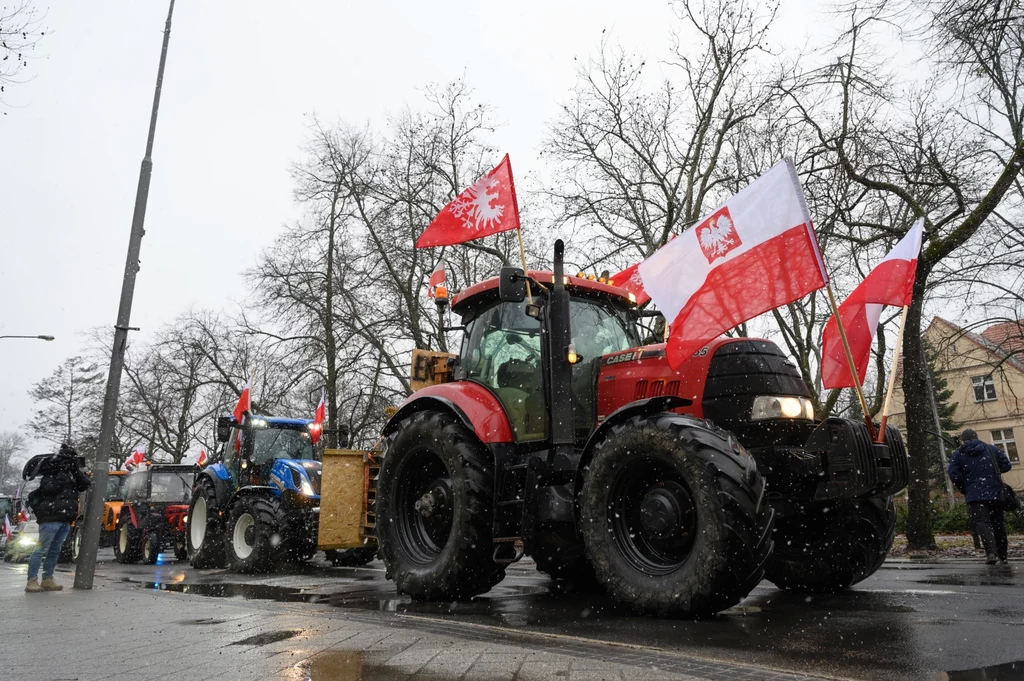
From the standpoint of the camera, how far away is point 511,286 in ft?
21.4

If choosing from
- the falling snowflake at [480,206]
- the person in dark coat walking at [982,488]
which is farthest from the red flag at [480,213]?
the person in dark coat walking at [982,488]

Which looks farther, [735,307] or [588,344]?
[588,344]

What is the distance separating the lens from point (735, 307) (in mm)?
6086

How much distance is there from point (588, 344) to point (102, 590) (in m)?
6.26

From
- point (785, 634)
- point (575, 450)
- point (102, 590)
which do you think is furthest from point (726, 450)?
point (102, 590)

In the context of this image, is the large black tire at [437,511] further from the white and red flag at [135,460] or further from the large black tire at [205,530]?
the white and red flag at [135,460]

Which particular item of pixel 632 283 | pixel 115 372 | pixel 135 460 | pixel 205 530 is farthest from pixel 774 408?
pixel 135 460

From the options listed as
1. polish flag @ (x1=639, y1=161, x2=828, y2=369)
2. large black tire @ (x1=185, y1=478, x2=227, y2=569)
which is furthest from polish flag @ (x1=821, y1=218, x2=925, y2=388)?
large black tire @ (x1=185, y1=478, x2=227, y2=569)

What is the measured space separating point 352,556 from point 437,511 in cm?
603

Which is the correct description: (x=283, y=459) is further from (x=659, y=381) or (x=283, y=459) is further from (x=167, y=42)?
(x=659, y=381)

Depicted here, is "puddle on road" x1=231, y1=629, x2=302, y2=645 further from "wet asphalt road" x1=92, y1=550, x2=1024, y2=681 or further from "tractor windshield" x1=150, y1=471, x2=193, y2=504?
"tractor windshield" x1=150, y1=471, x2=193, y2=504

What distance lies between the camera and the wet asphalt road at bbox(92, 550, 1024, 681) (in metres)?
3.81

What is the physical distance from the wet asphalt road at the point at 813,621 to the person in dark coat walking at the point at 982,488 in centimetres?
52

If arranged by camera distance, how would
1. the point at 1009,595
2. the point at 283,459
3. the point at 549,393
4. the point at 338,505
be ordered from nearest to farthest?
the point at 1009,595 < the point at 549,393 < the point at 338,505 < the point at 283,459
